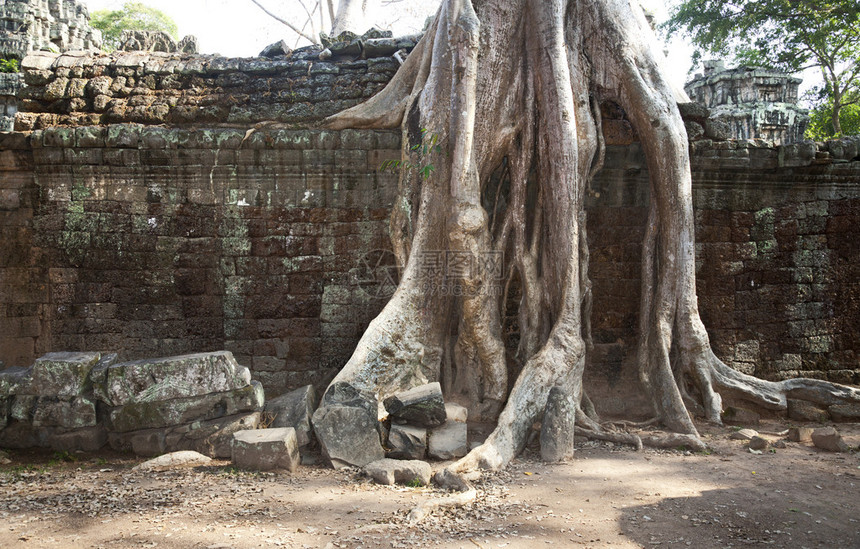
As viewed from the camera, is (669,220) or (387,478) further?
(669,220)

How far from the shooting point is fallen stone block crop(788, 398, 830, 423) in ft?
13.6

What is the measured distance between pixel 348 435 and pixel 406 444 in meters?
0.32

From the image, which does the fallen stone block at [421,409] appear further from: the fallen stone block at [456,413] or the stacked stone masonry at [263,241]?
the stacked stone masonry at [263,241]

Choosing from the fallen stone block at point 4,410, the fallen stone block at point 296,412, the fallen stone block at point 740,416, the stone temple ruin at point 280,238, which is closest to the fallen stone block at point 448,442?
the fallen stone block at point 296,412

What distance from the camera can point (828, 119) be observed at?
43.9 feet

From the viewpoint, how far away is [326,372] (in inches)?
184

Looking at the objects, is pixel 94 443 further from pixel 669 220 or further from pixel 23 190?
pixel 669 220

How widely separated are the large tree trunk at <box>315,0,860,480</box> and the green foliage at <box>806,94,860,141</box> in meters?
11.3

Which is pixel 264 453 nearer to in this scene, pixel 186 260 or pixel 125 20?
pixel 186 260

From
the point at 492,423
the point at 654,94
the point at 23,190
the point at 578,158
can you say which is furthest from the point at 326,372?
the point at 654,94

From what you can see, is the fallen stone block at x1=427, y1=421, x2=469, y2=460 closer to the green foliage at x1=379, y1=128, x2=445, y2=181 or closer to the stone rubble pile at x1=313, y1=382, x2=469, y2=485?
the stone rubble pile at x1=313, y1=382, x2=469, y2=485

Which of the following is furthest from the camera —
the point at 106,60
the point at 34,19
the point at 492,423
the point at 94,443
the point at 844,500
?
the point at 34,19

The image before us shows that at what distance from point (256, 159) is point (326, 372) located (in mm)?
1713

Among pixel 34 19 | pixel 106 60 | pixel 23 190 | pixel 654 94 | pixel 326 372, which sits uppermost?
pixel 34 19
